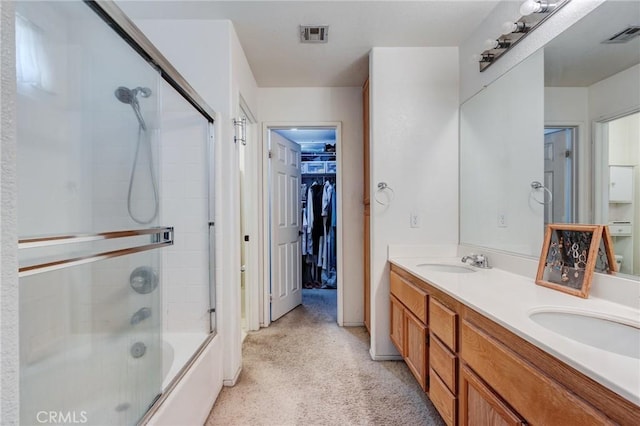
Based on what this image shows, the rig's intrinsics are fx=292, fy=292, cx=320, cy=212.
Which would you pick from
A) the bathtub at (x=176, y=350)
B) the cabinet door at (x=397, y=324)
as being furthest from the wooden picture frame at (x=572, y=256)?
the bathtub at (x=176, y=350)

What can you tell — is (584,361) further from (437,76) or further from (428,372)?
(437,76)

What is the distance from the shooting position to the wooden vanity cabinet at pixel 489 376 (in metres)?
0.65

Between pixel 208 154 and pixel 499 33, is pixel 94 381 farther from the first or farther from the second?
pixel 499 33

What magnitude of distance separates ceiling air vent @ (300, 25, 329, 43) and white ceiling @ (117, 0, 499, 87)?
4 cm

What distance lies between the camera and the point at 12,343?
0.46 metres

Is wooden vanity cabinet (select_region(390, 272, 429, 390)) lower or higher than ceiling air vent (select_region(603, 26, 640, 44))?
lower

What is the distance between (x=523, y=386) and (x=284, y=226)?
102 inches

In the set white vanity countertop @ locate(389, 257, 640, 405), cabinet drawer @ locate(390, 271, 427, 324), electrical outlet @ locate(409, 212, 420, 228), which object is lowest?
cabinet drawer @ locate(390, 271, 427, 324)

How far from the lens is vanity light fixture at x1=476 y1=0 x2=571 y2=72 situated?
1.42 meters

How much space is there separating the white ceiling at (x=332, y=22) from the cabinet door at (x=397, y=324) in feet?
6.16

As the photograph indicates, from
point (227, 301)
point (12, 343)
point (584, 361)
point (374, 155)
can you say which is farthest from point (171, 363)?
point (374, 155)

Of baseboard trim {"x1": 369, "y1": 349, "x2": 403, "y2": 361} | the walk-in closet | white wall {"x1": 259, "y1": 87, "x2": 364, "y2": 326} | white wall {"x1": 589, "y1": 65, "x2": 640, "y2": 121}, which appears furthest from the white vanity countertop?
the walk-in closet

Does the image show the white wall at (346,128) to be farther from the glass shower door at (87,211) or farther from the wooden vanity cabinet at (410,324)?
the glass shower door at (87,211)

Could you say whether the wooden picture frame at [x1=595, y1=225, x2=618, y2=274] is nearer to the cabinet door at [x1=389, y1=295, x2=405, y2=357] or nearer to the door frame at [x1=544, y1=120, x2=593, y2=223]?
the door frame at [x1=544, y1=120, x2=593, y2=223]
